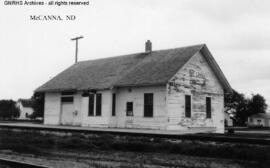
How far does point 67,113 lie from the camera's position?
2638 cm

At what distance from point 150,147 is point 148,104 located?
9.38 meters

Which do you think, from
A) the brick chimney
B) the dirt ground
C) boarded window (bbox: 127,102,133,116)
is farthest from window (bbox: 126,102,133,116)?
the dirt ground

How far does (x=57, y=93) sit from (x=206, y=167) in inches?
810

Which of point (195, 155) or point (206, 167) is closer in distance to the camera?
point (206, 167)

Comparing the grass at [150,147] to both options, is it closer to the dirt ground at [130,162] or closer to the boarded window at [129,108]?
the dirt ground at [130,162]

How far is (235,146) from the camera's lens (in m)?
10.9

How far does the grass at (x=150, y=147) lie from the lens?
10.2 metres

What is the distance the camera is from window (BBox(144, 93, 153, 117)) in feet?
69.9

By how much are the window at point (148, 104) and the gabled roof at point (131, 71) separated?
0.92m

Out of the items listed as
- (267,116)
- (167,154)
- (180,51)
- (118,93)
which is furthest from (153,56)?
(267,116)

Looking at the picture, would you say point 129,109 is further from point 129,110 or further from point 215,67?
point 215,67

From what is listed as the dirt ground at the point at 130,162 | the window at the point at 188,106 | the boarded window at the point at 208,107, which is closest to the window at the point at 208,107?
the boarded window at the point at 208,107

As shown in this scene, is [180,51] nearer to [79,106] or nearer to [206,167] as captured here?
[79,106]

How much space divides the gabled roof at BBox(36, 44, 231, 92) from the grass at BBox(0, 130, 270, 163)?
724 cm
